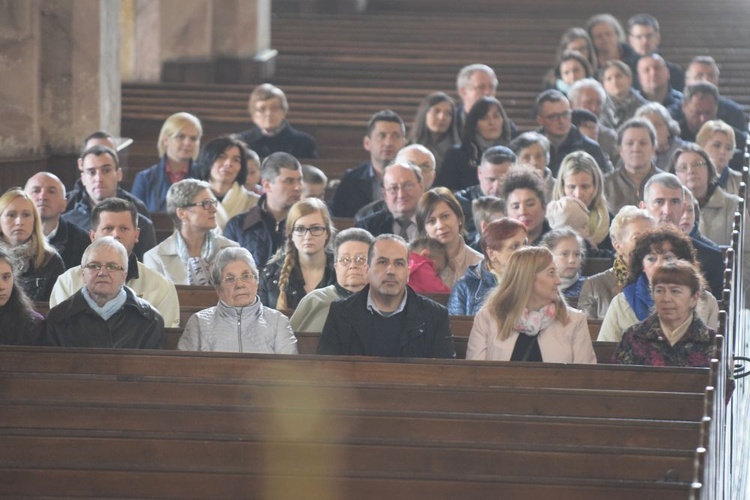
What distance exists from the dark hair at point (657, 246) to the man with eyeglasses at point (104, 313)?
1941 millimetres

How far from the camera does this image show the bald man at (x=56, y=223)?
8148mm

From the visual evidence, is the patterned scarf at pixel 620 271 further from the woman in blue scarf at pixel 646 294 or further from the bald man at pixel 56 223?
the bald man at pixel 56 223

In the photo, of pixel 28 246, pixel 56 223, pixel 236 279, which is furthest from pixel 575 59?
pixel 236 279

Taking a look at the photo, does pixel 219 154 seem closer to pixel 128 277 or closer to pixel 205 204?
pixel 205 204

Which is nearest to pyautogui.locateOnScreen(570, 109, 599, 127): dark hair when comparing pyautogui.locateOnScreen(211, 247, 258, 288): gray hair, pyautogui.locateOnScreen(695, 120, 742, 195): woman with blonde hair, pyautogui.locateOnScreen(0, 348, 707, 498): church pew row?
pyautogui.locateOnScreen(695, 120, 742, 195): woman with blonde hair

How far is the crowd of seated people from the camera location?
21.7ft

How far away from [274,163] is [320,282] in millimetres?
1218

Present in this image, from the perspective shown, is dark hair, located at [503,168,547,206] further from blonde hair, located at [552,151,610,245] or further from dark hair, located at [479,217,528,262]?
dark hair, located at [479,217,528,262]

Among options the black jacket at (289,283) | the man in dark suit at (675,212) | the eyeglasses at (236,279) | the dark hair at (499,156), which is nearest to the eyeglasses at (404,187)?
the dark hair at (499,156)

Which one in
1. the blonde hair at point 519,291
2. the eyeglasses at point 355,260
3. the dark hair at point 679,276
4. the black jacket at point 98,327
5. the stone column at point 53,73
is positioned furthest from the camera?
the stone column at point 53,73

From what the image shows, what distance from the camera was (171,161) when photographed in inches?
394

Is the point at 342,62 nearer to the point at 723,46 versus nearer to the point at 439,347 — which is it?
the point at 723,46

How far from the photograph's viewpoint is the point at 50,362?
628 centimetres

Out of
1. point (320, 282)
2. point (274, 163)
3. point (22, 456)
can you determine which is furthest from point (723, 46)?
point (22, 456)
